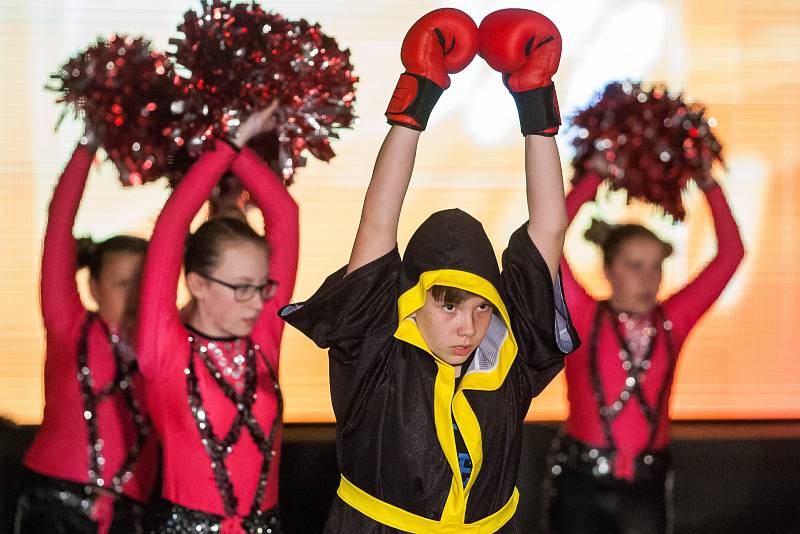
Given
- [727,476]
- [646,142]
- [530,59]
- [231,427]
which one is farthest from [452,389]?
[727,476]

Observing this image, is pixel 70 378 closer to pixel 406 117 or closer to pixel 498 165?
pixel 406 117

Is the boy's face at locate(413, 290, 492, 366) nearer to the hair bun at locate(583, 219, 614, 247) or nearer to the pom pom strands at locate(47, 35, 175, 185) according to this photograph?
the pom pom strands at locate(47, 35, 175, 185)

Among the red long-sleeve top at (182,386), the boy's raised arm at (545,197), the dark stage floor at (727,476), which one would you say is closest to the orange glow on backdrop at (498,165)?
the dark stage floor at (727,476)

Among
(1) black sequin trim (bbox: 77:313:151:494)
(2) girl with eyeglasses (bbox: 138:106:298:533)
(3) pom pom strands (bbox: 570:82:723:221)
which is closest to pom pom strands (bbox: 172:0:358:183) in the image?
(2) girl with eyeglasses (bbox: 138:106:298:533)

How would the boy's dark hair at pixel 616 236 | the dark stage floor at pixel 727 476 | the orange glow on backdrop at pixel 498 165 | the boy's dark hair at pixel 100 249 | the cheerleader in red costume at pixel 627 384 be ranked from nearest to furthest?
the boy's dark hair at pixel 100 249
the cheerleader in red costume at pixel 627 384
the boy's dark hair at pixel 616 236
the orange glow on backdrop at pixel 498 165
the dark stage floor at pixel 727 476

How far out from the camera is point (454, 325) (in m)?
2.13

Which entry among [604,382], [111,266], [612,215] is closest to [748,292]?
[612,215]

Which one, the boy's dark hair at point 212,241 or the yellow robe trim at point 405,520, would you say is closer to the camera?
the yellow robe trim at point 405,520

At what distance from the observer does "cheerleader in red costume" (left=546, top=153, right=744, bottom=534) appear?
137 inches

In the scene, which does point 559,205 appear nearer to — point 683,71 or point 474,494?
point 474,494

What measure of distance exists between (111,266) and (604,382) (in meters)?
1.48

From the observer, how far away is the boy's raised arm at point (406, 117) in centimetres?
209

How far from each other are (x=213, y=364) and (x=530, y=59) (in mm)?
1096

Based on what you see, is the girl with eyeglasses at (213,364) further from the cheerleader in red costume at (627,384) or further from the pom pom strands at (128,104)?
the cheerleader in red costume at (627,384)
